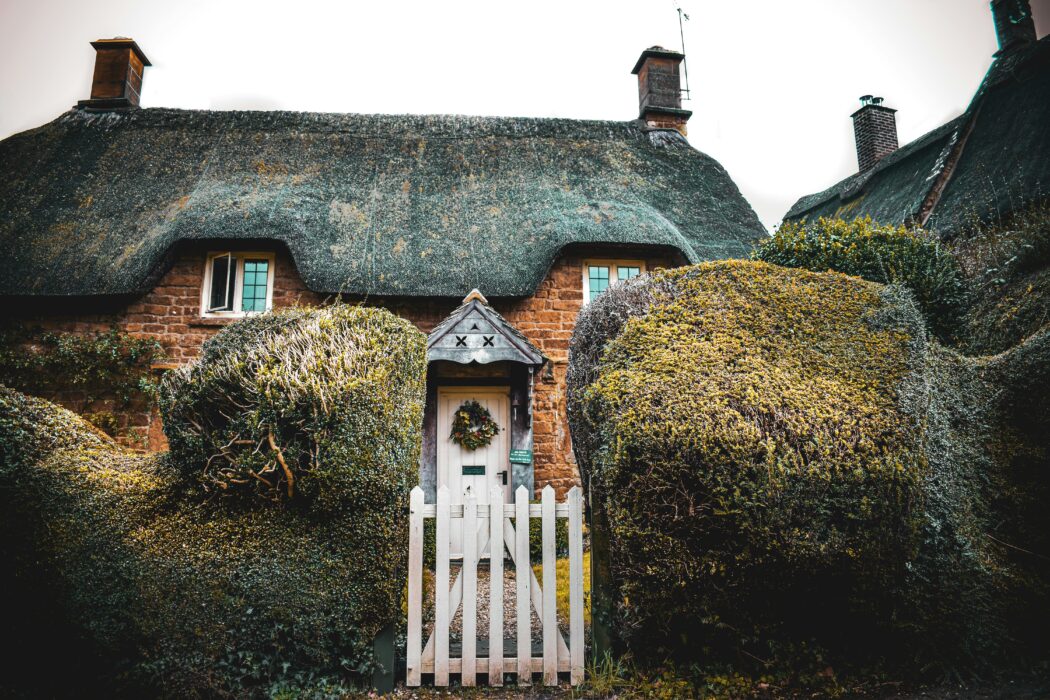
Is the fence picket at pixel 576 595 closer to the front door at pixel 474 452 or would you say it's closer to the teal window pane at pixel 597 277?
the front door at pixel 474 452

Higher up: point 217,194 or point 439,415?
point 217,194

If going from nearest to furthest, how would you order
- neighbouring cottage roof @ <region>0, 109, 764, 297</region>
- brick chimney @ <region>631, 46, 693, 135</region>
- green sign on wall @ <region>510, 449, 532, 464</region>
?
green sign on wall @ <region>510, 449, 532, 464</region>, neighbouring cottage roof @ <region>0, 109, 764, 297</region>, brick chimney @ <region>631, 46, 693, 135</region>

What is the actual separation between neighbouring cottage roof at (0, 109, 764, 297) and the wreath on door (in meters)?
1.70

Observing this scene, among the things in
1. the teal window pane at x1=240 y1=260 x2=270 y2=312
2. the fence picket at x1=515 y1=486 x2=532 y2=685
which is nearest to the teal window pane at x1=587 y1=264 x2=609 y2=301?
the teal window pane at x1=240 y1=260 x2=270 y2=312

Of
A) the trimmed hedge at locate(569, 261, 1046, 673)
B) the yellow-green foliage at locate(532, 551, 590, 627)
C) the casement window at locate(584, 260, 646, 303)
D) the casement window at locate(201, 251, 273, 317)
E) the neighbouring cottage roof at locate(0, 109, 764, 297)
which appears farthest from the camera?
the casement window at locate(584, 260, 646, 303)

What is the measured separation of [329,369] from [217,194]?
292 inches

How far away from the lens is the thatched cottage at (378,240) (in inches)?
337

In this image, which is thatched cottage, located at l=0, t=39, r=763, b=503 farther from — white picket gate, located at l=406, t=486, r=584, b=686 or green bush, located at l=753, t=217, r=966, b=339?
white picket gate, located at l=406, t=486, r=584, b=686

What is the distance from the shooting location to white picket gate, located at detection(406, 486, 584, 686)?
350cm

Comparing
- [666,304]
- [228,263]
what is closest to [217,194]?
[228,263]

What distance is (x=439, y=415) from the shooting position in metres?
8.61

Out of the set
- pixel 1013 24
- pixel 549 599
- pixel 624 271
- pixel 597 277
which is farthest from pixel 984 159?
pixel 549 599

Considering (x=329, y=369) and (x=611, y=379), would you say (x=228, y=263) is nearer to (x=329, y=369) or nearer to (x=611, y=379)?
(x=329, y=369)

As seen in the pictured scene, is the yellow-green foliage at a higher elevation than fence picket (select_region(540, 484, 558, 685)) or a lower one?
lower
